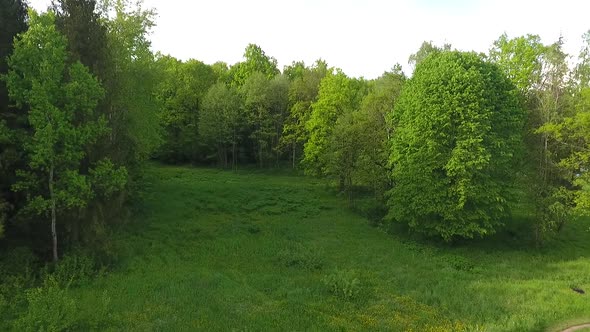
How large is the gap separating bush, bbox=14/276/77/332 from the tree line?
4969 mm

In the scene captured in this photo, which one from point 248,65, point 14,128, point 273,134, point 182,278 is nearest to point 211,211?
point 182,278

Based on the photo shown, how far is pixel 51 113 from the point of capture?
17.3m

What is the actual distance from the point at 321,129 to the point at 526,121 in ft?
63.9

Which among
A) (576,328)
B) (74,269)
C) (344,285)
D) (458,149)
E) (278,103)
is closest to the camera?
(576,328)

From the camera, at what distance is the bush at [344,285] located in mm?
17156

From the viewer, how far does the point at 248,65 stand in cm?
6334

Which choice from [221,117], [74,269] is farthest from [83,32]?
[221,117]

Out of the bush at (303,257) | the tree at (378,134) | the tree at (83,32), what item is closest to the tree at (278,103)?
the tree at (378,134)

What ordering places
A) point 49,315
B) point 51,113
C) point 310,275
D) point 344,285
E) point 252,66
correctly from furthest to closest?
point 252,66 < point 310,275 < point 344,285 < point 51,113 < point 49,315

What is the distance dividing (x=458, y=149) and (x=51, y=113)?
901 inches

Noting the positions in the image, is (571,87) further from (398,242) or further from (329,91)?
(329,91)

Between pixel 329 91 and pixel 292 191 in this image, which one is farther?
pixel 329 91

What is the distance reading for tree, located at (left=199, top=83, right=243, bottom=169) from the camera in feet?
167

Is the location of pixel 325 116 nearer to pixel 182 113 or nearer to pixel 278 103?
pixel 278 103
